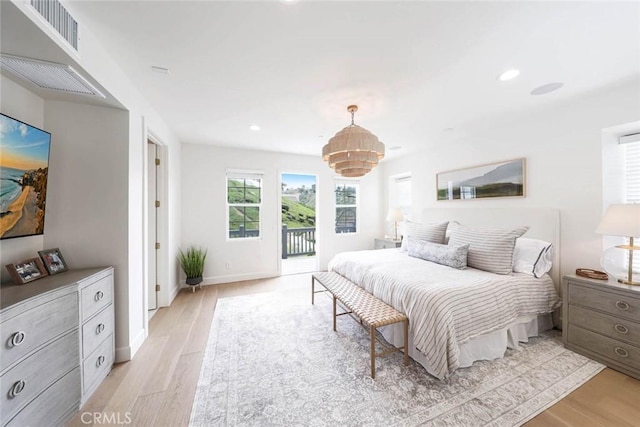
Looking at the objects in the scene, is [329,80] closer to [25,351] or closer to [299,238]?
[25,351]

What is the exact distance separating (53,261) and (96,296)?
414 millimetres

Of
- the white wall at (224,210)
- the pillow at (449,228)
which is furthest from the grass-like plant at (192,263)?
the pillow at (449,228)

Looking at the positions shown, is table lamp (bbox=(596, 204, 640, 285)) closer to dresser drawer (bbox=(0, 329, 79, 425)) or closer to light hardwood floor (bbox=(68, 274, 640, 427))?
light hardwood floor (bbox=(68, 274, 640, 427))

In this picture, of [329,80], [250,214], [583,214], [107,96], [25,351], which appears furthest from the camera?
[250,214]

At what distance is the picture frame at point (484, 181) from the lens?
2938 millimetres

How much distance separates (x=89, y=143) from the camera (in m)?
A: 1.87

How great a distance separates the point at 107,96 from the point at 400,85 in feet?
7.92

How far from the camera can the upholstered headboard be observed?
2561 millimetres

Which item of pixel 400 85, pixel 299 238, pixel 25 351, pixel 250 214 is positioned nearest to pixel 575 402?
pixel 400 85

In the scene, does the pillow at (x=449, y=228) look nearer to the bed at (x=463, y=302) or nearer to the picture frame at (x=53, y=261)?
the bed at (x=463, y=302)

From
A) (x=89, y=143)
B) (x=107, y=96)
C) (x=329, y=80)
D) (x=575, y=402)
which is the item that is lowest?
(x=575, y=402)

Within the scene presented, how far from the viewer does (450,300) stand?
6.05 ft

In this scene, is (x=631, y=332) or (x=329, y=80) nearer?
(x=631, y=332)

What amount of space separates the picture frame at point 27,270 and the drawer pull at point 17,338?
450 mm
